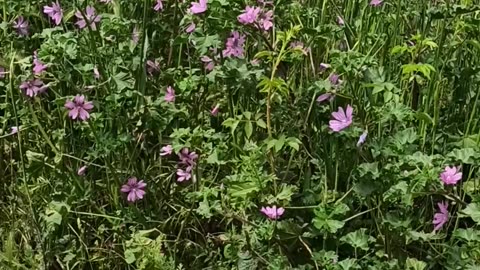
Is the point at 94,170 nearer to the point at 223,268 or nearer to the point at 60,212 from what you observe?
the point at 60,212

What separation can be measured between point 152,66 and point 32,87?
1.06 ft

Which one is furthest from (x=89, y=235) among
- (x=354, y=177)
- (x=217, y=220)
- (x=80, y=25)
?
(x=354, y=177)

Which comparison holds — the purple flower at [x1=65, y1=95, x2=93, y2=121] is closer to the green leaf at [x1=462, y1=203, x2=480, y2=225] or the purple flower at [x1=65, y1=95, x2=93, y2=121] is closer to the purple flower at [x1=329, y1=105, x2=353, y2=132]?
the purple flower at [x1=329, y1=105, x2=353, y2=132]

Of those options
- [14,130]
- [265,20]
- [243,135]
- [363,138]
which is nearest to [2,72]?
[14,130]

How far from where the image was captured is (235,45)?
2305 millimetres

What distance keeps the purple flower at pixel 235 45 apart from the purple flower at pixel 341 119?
35 centimetres

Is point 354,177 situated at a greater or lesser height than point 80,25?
lesser

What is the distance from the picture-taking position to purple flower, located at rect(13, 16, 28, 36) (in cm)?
270

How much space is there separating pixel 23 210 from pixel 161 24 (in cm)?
65

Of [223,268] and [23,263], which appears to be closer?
[223,268]

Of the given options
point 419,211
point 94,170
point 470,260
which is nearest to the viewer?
point 470,260

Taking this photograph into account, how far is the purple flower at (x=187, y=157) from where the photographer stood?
2270 mm

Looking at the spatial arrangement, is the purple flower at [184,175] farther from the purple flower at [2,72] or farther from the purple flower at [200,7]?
the purple flower at [2,72]

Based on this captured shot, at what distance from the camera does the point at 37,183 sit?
101 inches
